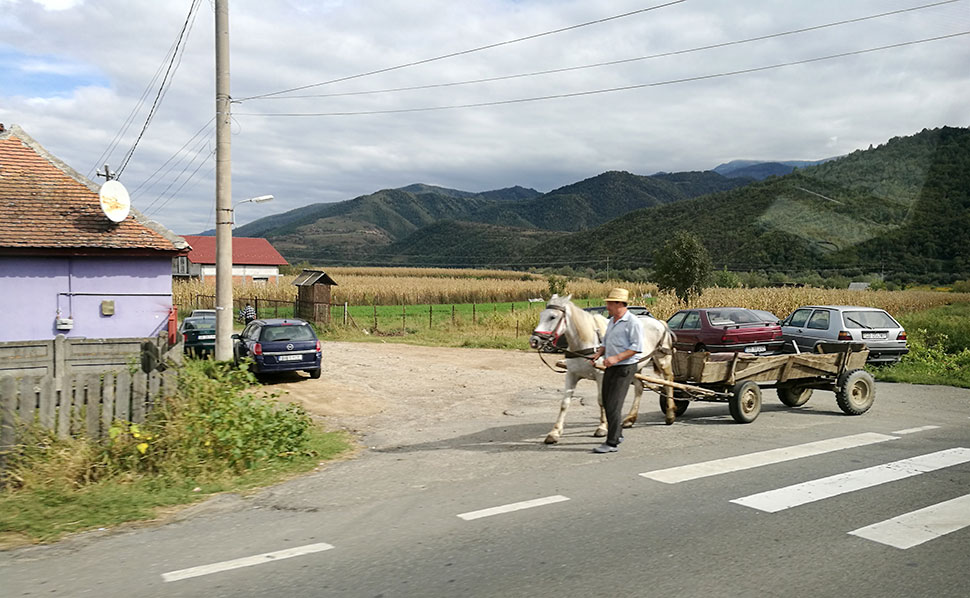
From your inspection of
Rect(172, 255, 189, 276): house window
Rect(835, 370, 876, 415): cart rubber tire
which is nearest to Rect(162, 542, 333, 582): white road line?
Rect(835, 370, 876, 415): cart rubber tire

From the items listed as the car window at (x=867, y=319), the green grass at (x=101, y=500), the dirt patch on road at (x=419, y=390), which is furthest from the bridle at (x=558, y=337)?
the car window at (x=867, y=319)

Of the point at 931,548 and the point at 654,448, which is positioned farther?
the point at 654,448

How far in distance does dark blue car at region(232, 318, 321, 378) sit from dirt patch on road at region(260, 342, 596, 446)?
50cm

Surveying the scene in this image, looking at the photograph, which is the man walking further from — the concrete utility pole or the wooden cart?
the concrete utility pole

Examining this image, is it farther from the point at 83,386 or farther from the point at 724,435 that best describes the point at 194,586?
the point at 724,435

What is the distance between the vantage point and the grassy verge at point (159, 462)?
6.26 meters

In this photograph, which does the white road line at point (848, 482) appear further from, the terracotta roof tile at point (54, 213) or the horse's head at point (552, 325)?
the terracotta roof tile at point (54, 213)

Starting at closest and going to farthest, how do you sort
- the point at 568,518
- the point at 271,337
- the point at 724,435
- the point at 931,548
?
1. the point at 931,548
2. the point at 568,518
3. the point at 724,435
4. the point at 271,337

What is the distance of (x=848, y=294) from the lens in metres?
32.8

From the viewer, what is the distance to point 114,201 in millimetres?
15383

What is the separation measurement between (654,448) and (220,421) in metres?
5.36

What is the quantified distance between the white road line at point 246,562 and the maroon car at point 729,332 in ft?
52.1

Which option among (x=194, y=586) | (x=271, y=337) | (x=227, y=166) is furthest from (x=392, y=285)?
(x=194, y=586)

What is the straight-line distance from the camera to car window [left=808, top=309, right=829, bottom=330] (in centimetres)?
1907
